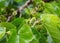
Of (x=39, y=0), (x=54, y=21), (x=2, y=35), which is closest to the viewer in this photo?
(x=2, y=35)

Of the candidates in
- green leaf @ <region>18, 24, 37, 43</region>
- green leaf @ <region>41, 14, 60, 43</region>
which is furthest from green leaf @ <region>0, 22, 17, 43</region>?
green leaf @ <region>41, 14, 60, 43</region>

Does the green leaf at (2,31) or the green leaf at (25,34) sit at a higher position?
the green leaf at (2,31)

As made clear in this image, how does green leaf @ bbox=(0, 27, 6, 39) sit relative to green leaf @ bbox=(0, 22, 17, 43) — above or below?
above

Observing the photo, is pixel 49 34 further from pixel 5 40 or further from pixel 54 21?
pixel 5 40

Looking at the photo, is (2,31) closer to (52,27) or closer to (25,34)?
(25,34)

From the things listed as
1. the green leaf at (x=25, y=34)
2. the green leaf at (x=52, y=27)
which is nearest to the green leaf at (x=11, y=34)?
the green leaf at (x=25, y=34)

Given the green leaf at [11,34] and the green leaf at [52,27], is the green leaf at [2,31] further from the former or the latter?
the green leaf at [52,27]

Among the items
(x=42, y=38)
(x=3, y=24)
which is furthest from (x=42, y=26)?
(x=3, y=24)

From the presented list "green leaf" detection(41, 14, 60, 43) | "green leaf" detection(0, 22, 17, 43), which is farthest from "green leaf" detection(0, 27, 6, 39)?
"green leaf" detection(41, 14, 60, 43)

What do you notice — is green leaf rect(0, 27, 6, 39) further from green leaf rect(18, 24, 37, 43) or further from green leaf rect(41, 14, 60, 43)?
green leaf rect(41, 14, 60, 43)

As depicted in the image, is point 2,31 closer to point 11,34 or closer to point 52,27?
point 11,34

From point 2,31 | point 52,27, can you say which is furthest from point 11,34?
point 52,27
